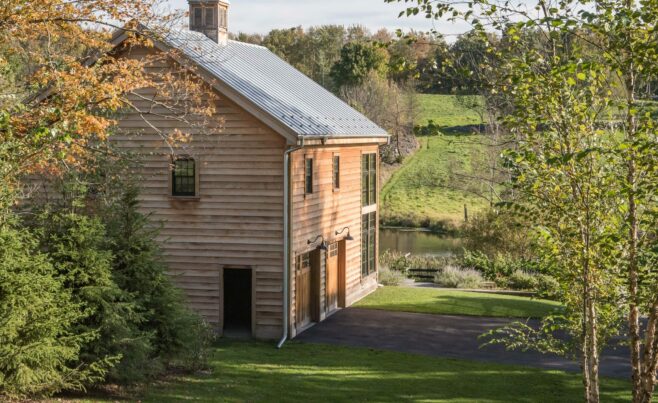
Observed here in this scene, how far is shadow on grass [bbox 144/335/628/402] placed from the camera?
1519cm

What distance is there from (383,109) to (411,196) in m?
10.1

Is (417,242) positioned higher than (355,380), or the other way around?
(355,380)

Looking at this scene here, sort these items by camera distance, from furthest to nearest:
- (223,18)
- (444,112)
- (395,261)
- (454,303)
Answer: (444,112)
(395,261)
(454,303)
(223,18)

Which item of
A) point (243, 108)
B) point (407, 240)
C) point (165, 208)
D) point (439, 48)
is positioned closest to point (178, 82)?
point (243, 108)

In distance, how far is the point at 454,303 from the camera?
2762cm

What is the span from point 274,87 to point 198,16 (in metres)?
4.08

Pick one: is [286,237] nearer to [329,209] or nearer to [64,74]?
[329,209]

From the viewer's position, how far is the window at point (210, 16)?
25.9 meters

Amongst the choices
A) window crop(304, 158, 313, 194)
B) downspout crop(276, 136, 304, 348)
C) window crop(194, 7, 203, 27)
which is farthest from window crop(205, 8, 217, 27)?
downspout crop(276, 136, 304, 348)

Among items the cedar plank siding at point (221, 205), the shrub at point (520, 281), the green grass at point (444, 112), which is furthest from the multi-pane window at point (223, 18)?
the green grass at point (444, 112)

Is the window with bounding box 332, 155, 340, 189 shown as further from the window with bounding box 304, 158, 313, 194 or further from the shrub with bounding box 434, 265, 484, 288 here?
the shrub with bounding box 434, 265, 484, 288

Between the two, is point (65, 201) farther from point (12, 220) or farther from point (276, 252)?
point (276, 252)

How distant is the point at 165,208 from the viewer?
2177 cm

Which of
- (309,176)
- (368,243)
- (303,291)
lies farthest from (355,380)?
(368,243)
